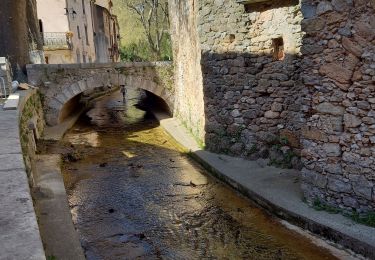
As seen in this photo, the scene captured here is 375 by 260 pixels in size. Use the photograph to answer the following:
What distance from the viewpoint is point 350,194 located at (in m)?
5.21

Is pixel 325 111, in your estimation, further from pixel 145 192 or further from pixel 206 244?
pixel 145 192

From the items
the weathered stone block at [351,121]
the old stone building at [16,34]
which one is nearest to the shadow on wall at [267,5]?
the weathered stone block at [351,121]

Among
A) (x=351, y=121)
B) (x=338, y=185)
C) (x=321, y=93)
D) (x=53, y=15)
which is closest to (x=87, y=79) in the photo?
(x=321, y=93)

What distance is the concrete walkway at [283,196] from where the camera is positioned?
4.88 meters

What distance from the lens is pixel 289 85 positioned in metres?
7.60

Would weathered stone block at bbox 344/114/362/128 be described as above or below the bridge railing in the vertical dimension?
below

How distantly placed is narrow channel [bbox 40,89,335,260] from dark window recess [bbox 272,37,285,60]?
108 inches

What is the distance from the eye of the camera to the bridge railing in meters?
23.1

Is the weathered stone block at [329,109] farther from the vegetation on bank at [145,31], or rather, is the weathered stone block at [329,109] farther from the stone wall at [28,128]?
the vegetation on bank at [145,31]

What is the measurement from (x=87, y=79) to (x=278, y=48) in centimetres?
844

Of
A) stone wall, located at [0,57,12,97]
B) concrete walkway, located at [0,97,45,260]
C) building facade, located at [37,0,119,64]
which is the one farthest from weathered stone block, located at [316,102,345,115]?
building facade, located at [37,0,119,64]

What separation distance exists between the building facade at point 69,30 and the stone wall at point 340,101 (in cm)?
2016

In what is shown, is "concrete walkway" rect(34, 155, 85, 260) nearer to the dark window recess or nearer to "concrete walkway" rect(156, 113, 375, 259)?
"concrete walkway" rect(156, 113, 375, 259)

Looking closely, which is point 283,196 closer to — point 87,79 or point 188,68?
point 188,68
